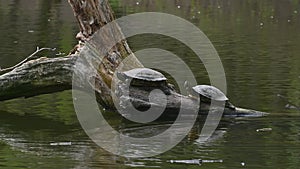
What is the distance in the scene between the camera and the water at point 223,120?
25.3ft

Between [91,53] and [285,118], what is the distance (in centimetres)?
246

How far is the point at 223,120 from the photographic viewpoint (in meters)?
9.75

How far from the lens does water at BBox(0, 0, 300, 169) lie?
7.73 m

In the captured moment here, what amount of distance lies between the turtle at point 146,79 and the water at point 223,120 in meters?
0.51

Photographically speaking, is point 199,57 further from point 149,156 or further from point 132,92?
point 149,156

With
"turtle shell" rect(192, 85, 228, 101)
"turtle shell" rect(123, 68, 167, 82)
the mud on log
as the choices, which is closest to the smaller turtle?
"turtle shell" rect(192, 85, 228, 101)

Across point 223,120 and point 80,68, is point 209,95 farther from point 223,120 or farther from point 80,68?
point 80,68

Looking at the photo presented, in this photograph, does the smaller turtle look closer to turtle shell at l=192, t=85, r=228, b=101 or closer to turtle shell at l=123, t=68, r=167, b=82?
turtle shell at l=192, t=85, r=228, b=101

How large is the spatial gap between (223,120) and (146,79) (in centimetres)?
102

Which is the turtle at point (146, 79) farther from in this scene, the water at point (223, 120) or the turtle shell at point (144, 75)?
the water at point (223, 120)

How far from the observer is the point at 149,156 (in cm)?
784

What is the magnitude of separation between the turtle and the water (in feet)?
1.66

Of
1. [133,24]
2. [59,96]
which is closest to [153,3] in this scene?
[133,24]

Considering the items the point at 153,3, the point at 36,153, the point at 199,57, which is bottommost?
the point at 153,3
